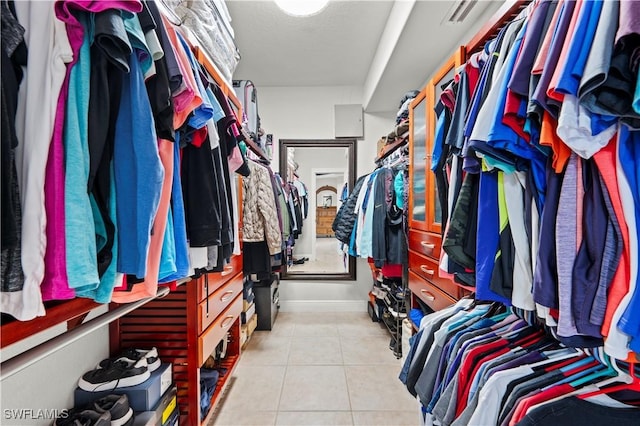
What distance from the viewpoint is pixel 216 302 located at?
4.82 feet

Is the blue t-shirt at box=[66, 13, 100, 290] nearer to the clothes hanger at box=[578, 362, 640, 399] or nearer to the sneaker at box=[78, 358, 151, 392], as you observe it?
the sneaker at box=[78, 358, 151, 392]

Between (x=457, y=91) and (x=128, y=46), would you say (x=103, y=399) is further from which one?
(x=457, y=91)

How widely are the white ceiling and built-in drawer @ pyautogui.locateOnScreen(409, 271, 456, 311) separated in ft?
4.97

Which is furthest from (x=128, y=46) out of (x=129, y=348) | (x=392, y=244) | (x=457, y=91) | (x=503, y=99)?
(x=392, y=244)

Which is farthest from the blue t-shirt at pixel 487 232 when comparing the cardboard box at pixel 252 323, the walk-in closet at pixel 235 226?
the cardboard box at pixel 252 323

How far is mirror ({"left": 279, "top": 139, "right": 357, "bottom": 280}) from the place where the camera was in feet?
10.8

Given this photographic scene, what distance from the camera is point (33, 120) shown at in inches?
18.4

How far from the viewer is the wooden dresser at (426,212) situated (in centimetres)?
127

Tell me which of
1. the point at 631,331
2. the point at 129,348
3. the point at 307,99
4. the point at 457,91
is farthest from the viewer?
the point at 307,99

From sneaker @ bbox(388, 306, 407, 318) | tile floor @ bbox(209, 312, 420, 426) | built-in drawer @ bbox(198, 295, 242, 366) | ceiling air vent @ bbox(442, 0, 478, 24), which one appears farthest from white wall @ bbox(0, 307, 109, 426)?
ceiling air vent @ bbox(442, 0, 478, 24)

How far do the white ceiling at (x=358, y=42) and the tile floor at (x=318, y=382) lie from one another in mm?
2299

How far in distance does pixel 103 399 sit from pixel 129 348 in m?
0.32

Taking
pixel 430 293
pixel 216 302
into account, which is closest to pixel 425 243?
pixel 430 293

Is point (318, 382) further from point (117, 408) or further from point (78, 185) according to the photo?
point (78, 185)
